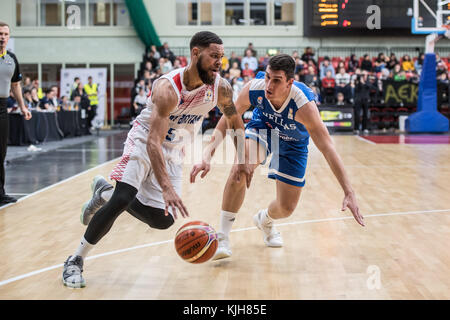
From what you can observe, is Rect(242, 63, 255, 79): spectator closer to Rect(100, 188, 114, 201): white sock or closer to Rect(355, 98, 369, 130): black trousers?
Rect(355, 98, 369, 130): black trousers

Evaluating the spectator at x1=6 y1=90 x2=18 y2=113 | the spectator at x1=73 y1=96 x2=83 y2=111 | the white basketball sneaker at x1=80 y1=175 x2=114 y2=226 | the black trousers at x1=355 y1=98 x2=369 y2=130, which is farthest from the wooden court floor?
the black trousers at x1=355 y1=98 x2=369 y2=130

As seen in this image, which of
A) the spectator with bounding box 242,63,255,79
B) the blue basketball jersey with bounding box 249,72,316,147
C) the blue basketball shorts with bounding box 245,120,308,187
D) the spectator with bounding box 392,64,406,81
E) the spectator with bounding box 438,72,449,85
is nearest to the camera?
the blue basketball jersey with bounding box 249,72,316,147

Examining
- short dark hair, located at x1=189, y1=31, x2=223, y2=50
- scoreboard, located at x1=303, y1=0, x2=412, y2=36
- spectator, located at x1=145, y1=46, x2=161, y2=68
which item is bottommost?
short dark hair, located at x1=189, y1=31, x2=223, y2=50

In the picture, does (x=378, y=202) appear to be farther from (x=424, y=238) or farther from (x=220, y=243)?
(x=220, y=243)

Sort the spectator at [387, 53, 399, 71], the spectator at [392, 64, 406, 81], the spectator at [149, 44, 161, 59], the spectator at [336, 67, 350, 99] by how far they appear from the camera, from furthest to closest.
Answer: the spectator at [149, 44, 161, 59] < the spectator at [387, 53, 399, 71] < the spectator at [392, 64, 406, 81] < the spectator at [336, 67, 350, 99]

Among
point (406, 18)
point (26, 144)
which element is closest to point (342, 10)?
point (406, 18)

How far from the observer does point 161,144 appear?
12.1 ft

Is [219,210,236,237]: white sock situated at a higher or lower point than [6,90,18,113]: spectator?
lower

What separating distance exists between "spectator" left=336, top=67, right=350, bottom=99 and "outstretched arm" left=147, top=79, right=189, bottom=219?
56.9ft

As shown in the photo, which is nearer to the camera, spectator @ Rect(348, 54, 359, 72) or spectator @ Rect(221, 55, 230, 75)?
spectator @ Rect(221, 55, 230, 75)

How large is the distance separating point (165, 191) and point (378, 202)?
4343mm

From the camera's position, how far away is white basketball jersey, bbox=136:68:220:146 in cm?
382

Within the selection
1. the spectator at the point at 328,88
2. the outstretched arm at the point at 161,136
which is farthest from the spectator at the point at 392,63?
the outstretched arm at the point at 161,136
